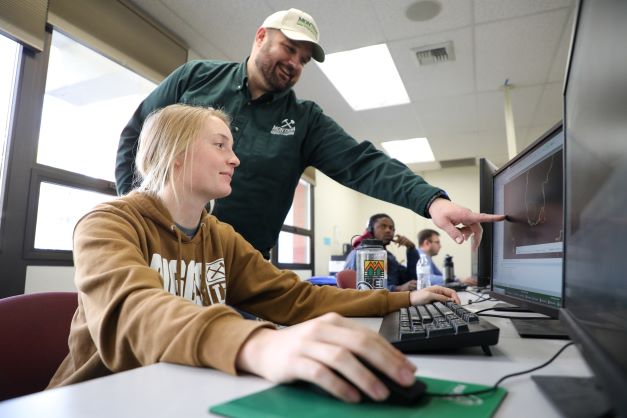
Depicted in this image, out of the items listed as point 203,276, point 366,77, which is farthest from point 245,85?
point 366,77

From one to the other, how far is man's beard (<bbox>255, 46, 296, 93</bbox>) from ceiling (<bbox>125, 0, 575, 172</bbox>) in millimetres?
1208

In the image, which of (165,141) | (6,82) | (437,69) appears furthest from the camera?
(437,69)

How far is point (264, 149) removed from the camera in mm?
1372

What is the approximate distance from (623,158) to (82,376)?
73cm

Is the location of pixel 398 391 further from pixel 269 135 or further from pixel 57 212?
pixel 57 212

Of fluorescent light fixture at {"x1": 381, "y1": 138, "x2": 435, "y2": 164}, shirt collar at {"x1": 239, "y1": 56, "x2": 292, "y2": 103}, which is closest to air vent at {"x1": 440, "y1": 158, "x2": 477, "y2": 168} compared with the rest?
fluorescent light fixture at {"x1": 381, "y1": 138, "x2": 435, "y2": 164}

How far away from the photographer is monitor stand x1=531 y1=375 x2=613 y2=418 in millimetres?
306

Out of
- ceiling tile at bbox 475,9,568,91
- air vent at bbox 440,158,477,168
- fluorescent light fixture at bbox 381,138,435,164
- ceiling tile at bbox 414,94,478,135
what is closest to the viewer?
ceiling tile at bbox 475,9,568,91

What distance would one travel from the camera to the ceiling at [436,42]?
2492 mm

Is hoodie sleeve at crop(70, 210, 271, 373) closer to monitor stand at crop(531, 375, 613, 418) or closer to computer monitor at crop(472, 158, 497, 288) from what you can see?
monitor stand at crop(531, 375, 613, 418)

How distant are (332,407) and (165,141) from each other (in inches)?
32.2

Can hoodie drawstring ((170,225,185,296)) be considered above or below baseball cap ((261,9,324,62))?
below

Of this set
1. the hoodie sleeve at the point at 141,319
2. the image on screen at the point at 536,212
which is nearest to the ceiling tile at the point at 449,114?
the image on screen at the point at 536,212

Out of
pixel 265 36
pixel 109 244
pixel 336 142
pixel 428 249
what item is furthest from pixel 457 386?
pixel 428 249
